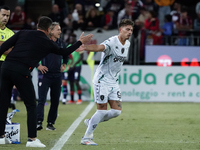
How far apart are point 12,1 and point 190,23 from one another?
8364 mm

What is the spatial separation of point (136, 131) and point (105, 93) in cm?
183

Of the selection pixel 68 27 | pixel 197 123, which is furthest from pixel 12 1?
pixel 197 123

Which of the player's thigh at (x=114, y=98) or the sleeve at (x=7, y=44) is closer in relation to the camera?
the sleeve at (x=7, y=44)

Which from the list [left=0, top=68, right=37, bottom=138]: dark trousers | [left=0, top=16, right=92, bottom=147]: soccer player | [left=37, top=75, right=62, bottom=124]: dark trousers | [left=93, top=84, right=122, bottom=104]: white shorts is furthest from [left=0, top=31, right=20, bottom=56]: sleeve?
[left=37, top=75, right=62, bottom=124]: dark trousers

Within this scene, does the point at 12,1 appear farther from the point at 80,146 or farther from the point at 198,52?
the point at 80,146

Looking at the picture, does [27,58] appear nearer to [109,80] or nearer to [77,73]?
[109,80]

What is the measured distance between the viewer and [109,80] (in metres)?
6.99

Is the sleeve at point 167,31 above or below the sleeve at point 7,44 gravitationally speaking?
above

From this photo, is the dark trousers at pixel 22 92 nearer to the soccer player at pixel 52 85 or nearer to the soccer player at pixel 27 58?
the soccer player at pixel 27 58

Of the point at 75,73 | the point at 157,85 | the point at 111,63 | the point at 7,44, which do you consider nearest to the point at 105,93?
the point at 111,63

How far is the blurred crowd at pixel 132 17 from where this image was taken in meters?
16.7

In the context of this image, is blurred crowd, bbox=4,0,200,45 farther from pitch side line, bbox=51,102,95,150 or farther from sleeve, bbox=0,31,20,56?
sleeve, bbox=0,31,20,56

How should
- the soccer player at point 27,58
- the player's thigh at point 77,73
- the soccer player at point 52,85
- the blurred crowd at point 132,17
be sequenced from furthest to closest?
the blurred crowd at point 132,17, the player's thigh at point 77,73, the soccer player at point 52,85, the soccer player at point 27,58

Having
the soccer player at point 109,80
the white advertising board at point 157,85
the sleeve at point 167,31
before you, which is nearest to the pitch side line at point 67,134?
the soccer player at point 109,80
